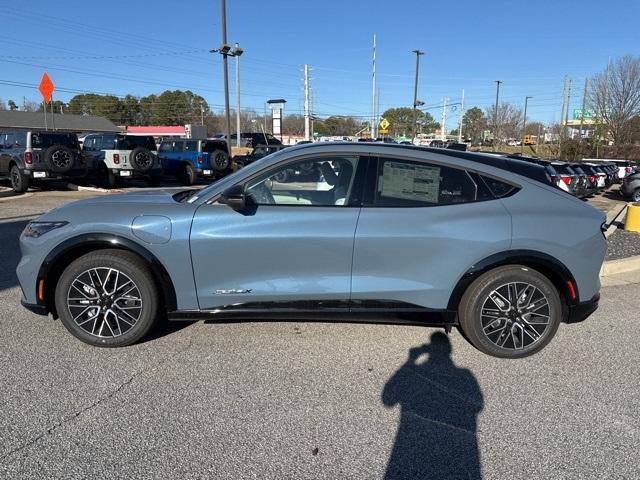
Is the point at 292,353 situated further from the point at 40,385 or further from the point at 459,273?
the point at 40,385

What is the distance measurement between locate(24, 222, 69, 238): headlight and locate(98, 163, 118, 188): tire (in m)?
13.5

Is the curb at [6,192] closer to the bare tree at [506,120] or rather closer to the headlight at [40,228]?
the headlight at [40,228]

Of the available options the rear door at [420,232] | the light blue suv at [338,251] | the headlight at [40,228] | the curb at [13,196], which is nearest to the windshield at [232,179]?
the light blue suv at [338,251]

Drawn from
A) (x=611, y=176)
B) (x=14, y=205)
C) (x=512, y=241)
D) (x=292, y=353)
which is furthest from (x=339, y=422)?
(x=611, y=176)

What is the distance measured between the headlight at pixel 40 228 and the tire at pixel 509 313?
10.6 feet

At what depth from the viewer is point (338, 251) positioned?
3619 mm

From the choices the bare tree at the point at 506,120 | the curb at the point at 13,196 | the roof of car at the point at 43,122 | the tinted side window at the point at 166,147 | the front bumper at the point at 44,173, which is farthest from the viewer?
the bare tree at the point at 506,120

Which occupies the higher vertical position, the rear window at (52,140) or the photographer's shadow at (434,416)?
the rear window at (52,140)

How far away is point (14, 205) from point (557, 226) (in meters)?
12.4

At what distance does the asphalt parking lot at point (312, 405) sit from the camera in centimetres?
258

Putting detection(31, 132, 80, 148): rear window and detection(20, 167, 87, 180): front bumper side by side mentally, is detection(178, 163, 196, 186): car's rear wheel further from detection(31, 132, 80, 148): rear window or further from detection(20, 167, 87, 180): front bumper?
detection(20, 167, 87, 180): front bumper

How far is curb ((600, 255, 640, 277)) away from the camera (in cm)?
650

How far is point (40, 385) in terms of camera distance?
328 centimetres

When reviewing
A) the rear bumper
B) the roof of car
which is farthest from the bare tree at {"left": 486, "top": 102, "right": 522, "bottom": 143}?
the rear bumper
